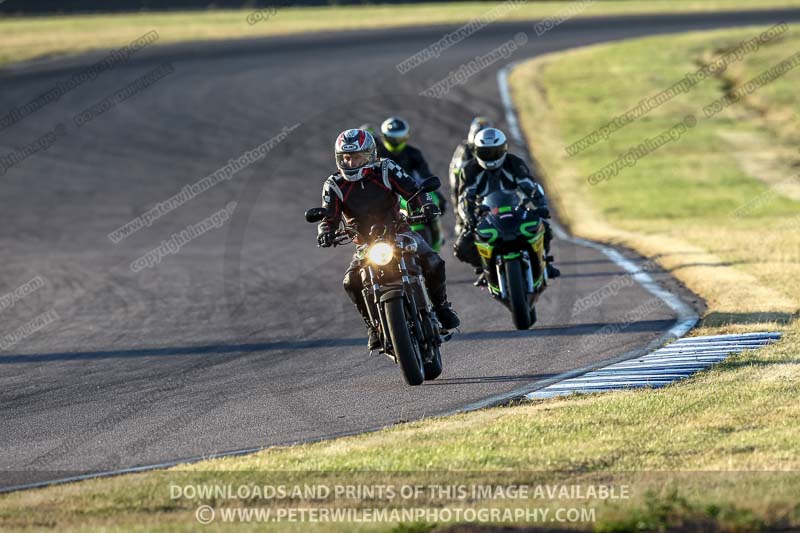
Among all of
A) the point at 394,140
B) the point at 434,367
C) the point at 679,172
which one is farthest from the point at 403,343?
the point at 679,172

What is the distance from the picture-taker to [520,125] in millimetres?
31375

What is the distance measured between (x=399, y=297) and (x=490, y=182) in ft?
12.1

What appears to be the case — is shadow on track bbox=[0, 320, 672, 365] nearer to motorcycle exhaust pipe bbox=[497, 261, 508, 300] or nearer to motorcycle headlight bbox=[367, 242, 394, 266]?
motorcycle exhaust pipe bbox=[497, 261, 508, 300]

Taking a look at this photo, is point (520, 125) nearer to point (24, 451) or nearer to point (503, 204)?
point (503, 204)

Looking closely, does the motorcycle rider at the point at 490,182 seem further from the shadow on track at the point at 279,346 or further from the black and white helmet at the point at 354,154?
the black and white helmet at the point at 354,154

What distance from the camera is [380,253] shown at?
9492 millimetres

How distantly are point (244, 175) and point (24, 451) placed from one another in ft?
62.2

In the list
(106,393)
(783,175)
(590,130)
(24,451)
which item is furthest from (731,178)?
(24,451)

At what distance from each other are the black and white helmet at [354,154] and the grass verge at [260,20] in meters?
26.4

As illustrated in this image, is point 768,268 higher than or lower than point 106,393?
higher

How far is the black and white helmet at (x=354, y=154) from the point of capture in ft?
32.7

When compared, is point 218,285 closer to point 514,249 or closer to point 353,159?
point 514,249

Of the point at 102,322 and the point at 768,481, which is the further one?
the point at 102,322

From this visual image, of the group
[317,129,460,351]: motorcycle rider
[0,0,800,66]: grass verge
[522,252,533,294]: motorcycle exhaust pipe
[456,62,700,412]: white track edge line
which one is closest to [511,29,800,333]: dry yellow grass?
[456,62,700,412]: white track edge line
